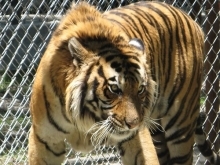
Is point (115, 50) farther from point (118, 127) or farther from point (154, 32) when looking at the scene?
point (154, 32)

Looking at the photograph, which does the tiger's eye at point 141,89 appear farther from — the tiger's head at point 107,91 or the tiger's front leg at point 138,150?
the tiger's front leg at point 138,150

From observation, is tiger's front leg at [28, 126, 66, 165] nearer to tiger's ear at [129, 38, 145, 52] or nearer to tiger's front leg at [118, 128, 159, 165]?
tiger's front leg at [118, 128, 159, 165]

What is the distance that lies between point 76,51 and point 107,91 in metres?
0.23

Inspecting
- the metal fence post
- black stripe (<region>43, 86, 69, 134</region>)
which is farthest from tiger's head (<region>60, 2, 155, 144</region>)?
the metal fence post

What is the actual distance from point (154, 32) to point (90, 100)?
3.03ft

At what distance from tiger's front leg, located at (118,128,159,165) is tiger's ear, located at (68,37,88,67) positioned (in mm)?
553

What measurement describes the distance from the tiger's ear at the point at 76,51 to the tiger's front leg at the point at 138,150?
1.81 feet

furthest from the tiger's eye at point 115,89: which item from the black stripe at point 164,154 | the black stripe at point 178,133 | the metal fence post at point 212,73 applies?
the metal fence post at point 212,73

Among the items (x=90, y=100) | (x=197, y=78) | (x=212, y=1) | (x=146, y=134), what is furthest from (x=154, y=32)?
(x=212, y=1)

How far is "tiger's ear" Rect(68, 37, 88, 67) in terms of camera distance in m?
2.95

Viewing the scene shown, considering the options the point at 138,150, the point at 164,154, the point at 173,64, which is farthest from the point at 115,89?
the point at 164,154

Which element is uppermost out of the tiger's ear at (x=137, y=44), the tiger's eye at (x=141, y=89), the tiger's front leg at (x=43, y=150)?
the tiger's ear at (x=137, y=44)

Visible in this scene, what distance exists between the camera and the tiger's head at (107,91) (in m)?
2.92

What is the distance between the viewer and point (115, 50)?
3.08 meters
